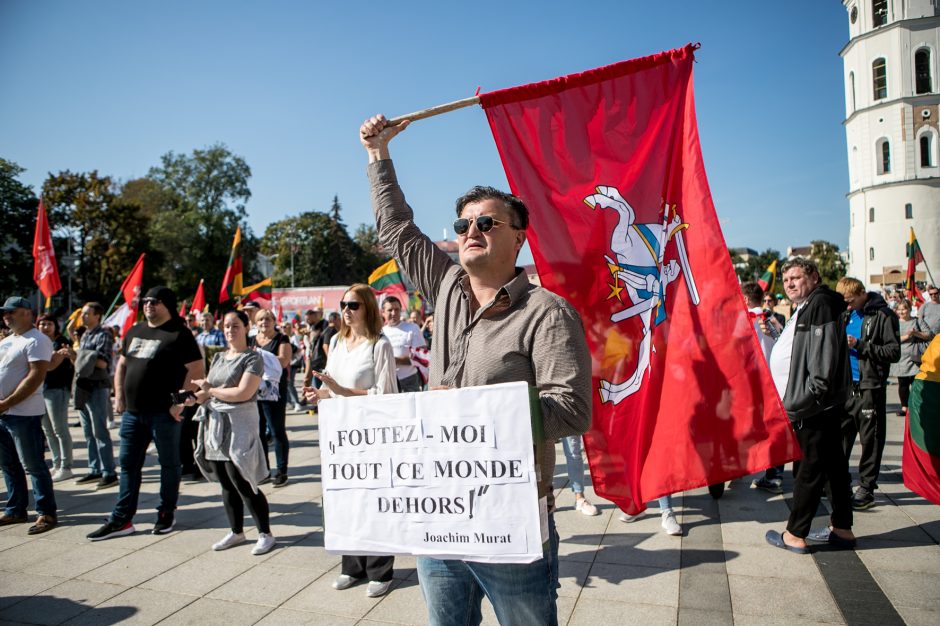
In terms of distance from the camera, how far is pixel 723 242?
10.8ft

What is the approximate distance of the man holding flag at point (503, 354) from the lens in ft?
6.09

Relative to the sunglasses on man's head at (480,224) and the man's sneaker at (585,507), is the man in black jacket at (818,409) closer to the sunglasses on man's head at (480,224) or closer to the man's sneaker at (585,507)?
the man's sneaker at (585,507)

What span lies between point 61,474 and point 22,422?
92.9 inches

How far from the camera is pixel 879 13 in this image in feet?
164

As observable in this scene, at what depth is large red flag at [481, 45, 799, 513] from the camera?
Answer: 3.22 metres

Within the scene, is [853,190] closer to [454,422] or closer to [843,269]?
[843,269]

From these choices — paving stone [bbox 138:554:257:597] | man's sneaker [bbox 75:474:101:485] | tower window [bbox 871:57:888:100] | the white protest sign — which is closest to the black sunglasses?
the white protest sign

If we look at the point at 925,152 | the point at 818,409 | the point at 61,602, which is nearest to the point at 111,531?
the point at 61,602

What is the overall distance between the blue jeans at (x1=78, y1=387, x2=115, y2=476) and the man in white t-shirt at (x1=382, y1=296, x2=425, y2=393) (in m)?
3.59

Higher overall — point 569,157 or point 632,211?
point 569,157

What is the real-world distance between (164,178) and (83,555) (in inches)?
2236

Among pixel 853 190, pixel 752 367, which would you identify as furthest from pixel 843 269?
pixel 752 367

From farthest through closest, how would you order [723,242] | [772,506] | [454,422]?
1. [772,506]
2. [723,242]
3. [454,422]

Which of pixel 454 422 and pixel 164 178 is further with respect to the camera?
pixel 164 178
